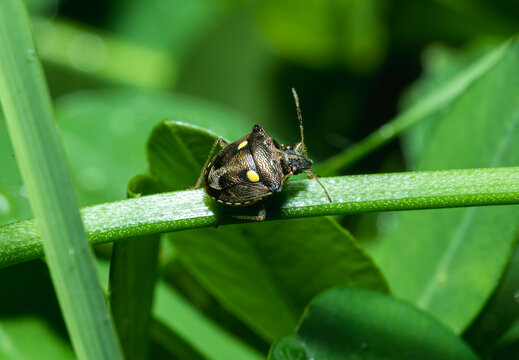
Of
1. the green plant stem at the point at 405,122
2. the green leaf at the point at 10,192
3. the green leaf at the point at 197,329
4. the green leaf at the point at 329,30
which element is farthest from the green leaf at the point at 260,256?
the green leaf at the point at 329,30

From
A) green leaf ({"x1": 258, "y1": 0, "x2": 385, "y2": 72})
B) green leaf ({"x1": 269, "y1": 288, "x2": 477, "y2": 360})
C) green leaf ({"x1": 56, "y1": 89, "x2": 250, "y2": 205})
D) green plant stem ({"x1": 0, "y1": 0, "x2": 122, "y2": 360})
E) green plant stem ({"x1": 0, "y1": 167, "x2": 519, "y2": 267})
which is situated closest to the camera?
green plant stem ({"x1": 0, "y1": 0, "x2": 122, "y2": 360})

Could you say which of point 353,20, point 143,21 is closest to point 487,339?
point 353,20

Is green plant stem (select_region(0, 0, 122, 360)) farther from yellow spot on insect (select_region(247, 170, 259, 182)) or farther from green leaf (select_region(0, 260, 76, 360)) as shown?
yellow spot on insect (select_region(247, 170, 259, 182))

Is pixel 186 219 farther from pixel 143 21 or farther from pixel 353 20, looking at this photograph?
pixel 143 21

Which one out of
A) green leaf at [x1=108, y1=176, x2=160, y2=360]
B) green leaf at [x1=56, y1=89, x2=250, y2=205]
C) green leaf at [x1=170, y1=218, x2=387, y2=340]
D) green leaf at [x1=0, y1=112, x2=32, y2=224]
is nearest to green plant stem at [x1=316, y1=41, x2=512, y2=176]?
green leaf at [x1=170, y1=218, x2=387, y2=340]

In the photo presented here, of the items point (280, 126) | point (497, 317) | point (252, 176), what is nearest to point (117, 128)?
point (280, 126)

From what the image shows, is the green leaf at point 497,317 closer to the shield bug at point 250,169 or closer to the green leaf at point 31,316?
the shield bug at point 250,169
